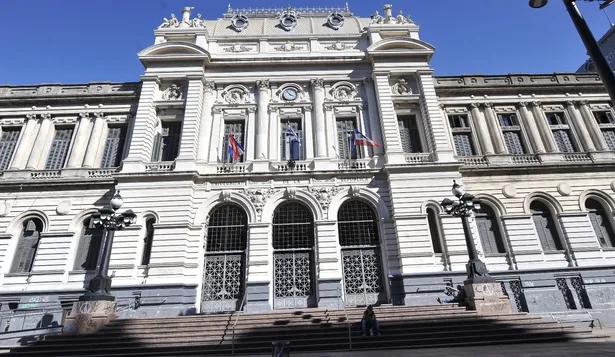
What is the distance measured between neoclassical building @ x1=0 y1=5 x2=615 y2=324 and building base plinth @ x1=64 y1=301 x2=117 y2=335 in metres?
3.12

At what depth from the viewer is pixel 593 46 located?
5402mm

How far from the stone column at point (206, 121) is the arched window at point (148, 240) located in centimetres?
416

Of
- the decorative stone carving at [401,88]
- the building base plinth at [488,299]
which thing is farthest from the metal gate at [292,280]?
the decorative stone carving at [401,88]

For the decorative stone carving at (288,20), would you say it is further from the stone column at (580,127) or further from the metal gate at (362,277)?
the stone column at (580,127)

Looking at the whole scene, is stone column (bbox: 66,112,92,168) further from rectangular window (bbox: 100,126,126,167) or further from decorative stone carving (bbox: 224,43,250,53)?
decorative stone carving (bbox: 224,43,250,53)

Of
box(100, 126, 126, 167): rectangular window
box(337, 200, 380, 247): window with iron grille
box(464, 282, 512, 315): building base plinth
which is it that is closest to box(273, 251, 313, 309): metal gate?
box(337, 200, 380, 247): window with iron grille

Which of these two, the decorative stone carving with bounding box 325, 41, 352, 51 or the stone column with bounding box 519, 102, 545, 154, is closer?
the stone column with bounding box 519, 102, 545, 154

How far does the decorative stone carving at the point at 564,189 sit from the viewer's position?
19156 millimetres

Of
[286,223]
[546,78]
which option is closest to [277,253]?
[286,223]

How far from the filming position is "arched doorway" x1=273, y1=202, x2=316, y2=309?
16844mm

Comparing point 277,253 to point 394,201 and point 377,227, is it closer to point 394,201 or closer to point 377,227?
point 377,227

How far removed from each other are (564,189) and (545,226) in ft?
7.99

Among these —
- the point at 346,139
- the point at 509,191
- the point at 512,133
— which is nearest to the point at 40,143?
the point at 346,139

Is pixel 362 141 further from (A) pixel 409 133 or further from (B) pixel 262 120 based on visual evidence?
(B) pixel 262 120
